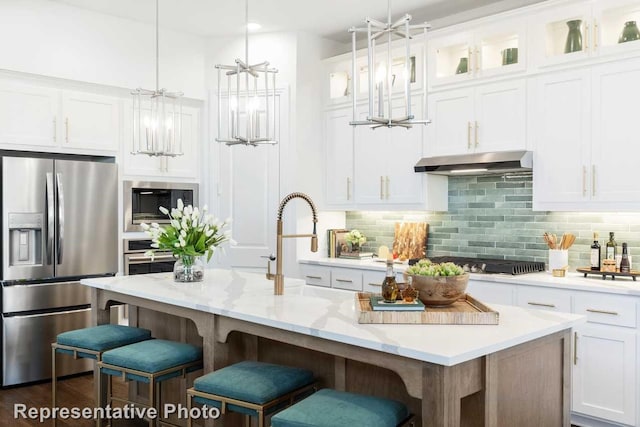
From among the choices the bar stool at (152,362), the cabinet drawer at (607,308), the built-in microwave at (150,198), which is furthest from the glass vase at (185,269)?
the cabinet drawer at (607,308)

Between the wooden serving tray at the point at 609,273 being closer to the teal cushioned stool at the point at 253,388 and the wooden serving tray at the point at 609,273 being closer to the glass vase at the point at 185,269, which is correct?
the teal cushioned stool at the point at 253,388

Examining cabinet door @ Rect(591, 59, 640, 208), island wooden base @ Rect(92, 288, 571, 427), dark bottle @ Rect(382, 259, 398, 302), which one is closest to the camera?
island wooden base @ Rect(92, 288, 571, 427)

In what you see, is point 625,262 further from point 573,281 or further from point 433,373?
point 433,373

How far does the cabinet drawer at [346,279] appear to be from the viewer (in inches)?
196

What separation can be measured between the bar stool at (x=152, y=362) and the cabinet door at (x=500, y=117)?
8.52ft

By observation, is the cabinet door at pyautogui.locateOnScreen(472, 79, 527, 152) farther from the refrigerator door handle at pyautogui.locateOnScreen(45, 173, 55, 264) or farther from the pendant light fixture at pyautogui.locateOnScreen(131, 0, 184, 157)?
the refrigerator door handle at pyautogui.locateOnScreen(45, 173, 55, 264)

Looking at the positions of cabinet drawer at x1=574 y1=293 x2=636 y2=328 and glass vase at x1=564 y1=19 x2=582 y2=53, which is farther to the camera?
glass vase at x1=564 y1=19 x2=582 y2=53

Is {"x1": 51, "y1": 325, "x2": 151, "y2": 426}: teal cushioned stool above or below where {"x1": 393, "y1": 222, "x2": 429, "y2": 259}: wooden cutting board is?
below

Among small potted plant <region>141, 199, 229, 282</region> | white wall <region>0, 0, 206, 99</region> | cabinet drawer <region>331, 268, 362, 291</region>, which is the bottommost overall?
cabinet drawer <region>331, 268, 362, 291</region>

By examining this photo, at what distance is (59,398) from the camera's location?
4.22m

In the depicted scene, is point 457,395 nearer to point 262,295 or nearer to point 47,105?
point 262,295

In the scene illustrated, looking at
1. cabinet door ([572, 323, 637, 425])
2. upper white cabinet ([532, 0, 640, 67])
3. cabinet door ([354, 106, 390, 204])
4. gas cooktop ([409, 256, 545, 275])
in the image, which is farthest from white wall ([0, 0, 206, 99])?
cabinet door ([572, 323, 637, 425])

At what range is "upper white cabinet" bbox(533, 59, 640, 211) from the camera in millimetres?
3703

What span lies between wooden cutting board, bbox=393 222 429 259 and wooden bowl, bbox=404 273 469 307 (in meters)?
2.68
